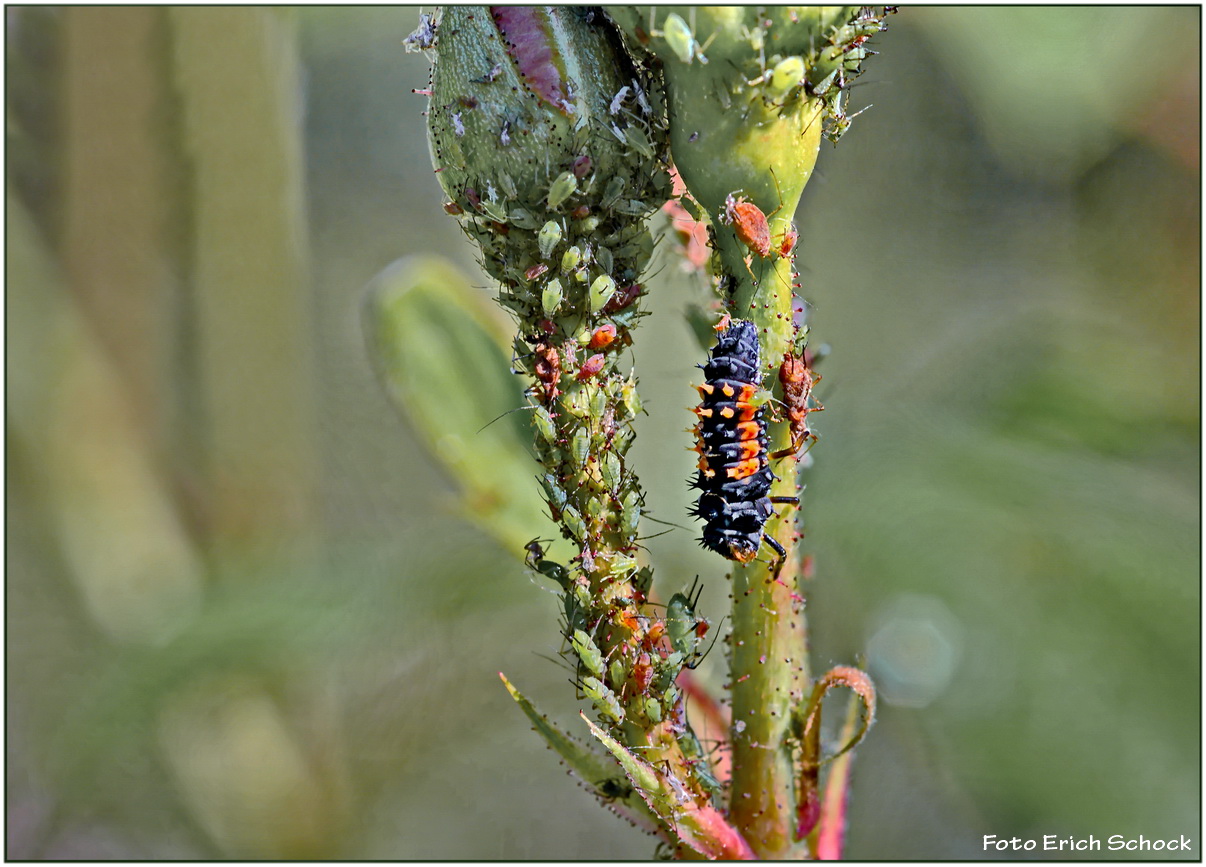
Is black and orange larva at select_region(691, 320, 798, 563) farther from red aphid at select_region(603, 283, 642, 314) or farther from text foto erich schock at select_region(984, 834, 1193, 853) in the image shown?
text foto erich schock at select_region(984, 834, 1193, 853)

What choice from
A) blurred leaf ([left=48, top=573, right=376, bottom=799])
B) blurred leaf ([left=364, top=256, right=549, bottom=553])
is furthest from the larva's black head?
blurred leaf ([left=48, top=573, right=376, bottom=799])

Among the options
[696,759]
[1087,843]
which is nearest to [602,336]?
[696,759]

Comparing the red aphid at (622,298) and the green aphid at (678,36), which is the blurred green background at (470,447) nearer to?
the red aphid at (622,298)

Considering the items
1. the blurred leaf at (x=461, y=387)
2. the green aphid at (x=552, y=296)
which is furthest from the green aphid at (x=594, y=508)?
the blurred leaf at (x=461, y=387)

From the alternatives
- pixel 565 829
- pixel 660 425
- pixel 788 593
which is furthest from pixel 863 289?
pixel 565 829

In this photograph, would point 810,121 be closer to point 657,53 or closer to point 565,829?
point 657,53

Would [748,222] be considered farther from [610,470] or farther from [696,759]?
[696,759]
